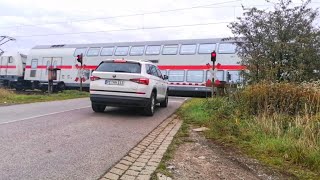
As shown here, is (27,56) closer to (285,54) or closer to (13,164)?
(285,54)

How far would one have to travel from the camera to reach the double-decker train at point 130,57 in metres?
28.4

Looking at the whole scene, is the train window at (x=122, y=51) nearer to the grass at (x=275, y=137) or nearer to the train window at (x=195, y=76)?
the train window at (x=195, y=76)

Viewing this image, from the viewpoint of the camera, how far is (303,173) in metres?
5.89

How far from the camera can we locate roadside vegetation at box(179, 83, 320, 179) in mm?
6527

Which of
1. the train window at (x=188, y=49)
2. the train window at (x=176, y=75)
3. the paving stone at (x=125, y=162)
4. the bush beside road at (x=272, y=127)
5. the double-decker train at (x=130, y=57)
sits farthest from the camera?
the train window at (x=176, y=75)

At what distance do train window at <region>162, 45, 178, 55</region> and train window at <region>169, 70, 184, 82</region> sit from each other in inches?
55.6

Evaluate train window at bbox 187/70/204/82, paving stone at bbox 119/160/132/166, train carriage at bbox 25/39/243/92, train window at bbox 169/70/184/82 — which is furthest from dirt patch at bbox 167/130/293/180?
train window at bbox 169/70/184/82

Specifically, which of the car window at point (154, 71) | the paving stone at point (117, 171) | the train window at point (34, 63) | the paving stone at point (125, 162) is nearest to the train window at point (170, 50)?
the train window at point (34, 63)

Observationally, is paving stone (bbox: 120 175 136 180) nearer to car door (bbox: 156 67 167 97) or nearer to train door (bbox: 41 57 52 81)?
car door (bbox: 156 67 167 97)

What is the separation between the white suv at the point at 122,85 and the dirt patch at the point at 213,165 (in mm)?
4898

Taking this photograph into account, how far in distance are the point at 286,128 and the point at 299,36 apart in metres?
7.21

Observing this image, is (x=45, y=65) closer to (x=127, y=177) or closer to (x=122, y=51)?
(x=122, y=51)

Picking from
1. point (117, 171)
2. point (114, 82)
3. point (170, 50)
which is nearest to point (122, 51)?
point (170, 50)

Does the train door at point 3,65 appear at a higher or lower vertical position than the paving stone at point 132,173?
higher
